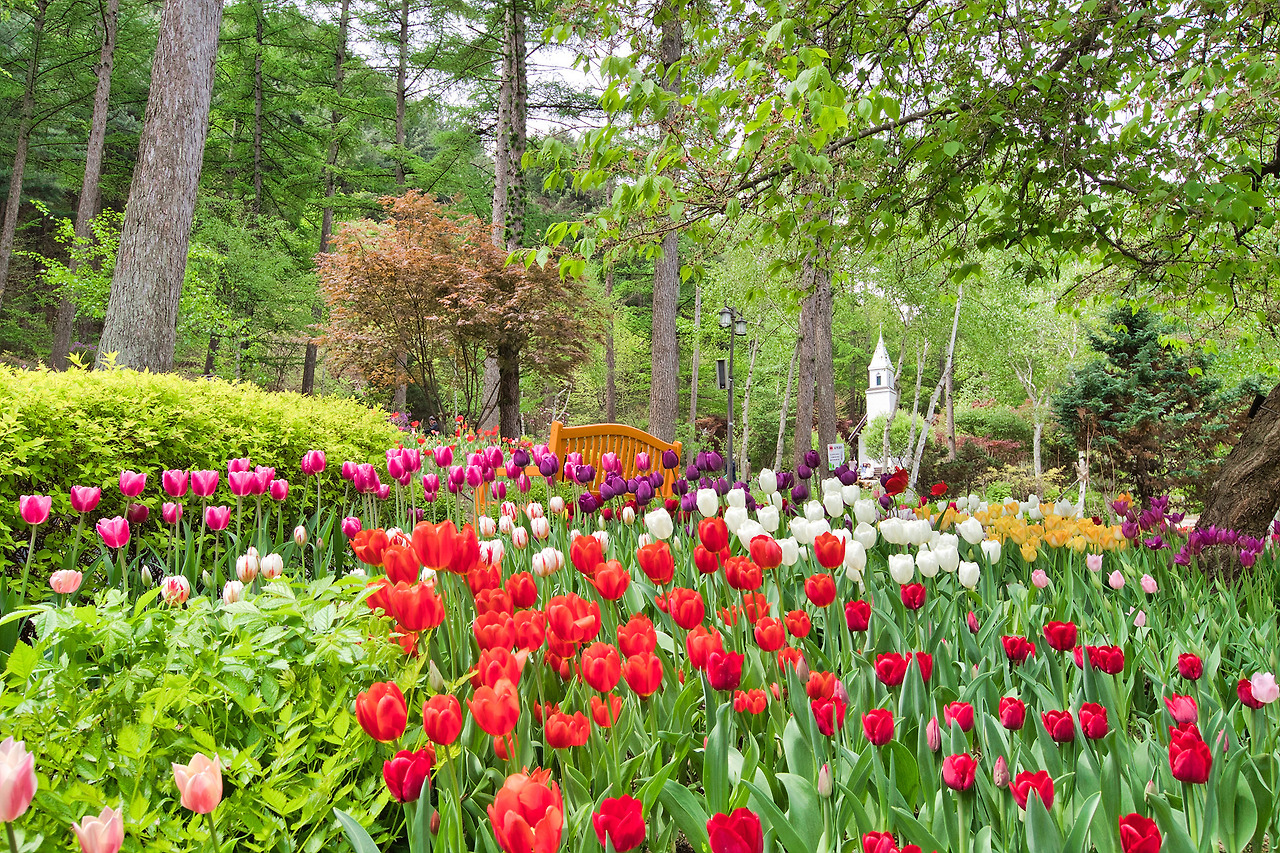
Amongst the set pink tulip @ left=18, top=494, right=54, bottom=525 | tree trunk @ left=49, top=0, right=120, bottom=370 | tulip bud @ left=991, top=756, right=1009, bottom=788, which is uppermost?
tree trunk @ left=49, top=0, right=120, bottom=370

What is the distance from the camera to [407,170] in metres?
20.6

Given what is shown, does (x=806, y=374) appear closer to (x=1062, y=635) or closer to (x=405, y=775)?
(x=1062, y=635)

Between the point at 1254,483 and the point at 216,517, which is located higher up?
the point at 1254,483

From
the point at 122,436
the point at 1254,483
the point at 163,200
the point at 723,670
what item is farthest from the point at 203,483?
the point at 163,200

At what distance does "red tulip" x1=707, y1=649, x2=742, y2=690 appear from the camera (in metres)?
1.33

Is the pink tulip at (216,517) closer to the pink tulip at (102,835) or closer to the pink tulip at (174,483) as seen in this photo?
the pink tulip at (174,483)

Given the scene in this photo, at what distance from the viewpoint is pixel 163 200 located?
6.38 m

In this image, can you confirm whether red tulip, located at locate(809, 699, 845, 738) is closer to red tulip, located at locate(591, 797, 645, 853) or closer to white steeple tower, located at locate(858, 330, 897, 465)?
red tulip, located at locate(591, 797, 645, 853)

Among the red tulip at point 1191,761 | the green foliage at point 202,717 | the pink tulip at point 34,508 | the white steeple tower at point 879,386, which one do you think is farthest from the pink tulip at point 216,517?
the white steeple tower at point 879,386

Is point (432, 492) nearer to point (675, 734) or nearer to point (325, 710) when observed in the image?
point (325, 710)

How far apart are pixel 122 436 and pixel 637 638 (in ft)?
10.2

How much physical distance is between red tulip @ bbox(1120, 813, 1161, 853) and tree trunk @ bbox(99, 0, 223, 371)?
7.31 meters

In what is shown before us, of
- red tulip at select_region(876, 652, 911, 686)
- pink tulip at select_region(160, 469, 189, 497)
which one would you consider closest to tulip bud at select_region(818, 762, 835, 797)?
red tulip at select_region(876, 652, 911, 686)

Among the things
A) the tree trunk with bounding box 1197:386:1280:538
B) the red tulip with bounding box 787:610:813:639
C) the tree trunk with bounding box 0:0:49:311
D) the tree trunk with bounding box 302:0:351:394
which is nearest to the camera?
the red tulip with bounding box 787:610:813:639
